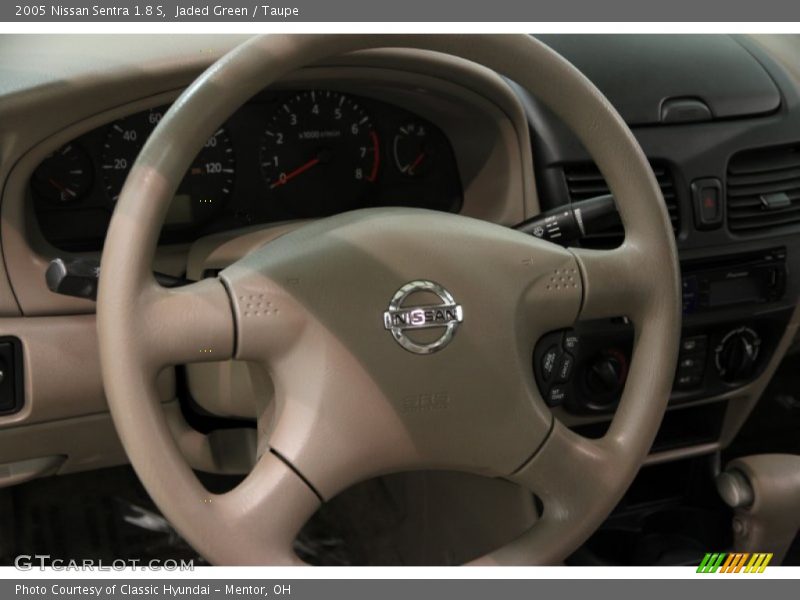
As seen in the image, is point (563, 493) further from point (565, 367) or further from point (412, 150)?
point (412, 150)

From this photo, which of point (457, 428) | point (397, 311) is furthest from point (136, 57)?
point (457, 428)

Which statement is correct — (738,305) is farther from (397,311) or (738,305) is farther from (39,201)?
(39,201)

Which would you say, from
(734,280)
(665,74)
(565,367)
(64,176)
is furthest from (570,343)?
(64,176)

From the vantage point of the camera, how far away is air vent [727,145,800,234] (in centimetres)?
164

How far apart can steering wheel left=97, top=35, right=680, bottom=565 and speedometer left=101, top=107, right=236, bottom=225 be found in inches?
13.8

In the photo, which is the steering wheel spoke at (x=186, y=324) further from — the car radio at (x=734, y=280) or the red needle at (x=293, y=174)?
the car radio at (x=734, y=280)

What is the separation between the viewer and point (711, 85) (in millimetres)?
1655

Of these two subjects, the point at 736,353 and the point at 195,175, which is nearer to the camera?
the point at 195,175

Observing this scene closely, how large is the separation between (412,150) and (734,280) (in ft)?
1.81

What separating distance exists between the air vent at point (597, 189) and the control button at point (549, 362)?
29 centimetres

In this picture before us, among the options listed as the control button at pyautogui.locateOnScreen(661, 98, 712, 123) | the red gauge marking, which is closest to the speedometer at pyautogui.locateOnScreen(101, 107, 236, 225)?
the red gauge marking

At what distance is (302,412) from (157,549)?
2.83ft

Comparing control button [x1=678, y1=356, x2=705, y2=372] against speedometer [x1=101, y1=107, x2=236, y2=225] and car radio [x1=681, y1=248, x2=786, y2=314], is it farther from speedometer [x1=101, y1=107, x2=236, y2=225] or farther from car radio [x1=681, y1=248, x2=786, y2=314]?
speedometer [x1=101, y1=107, x2=236, y2=225]

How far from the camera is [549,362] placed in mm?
1304
